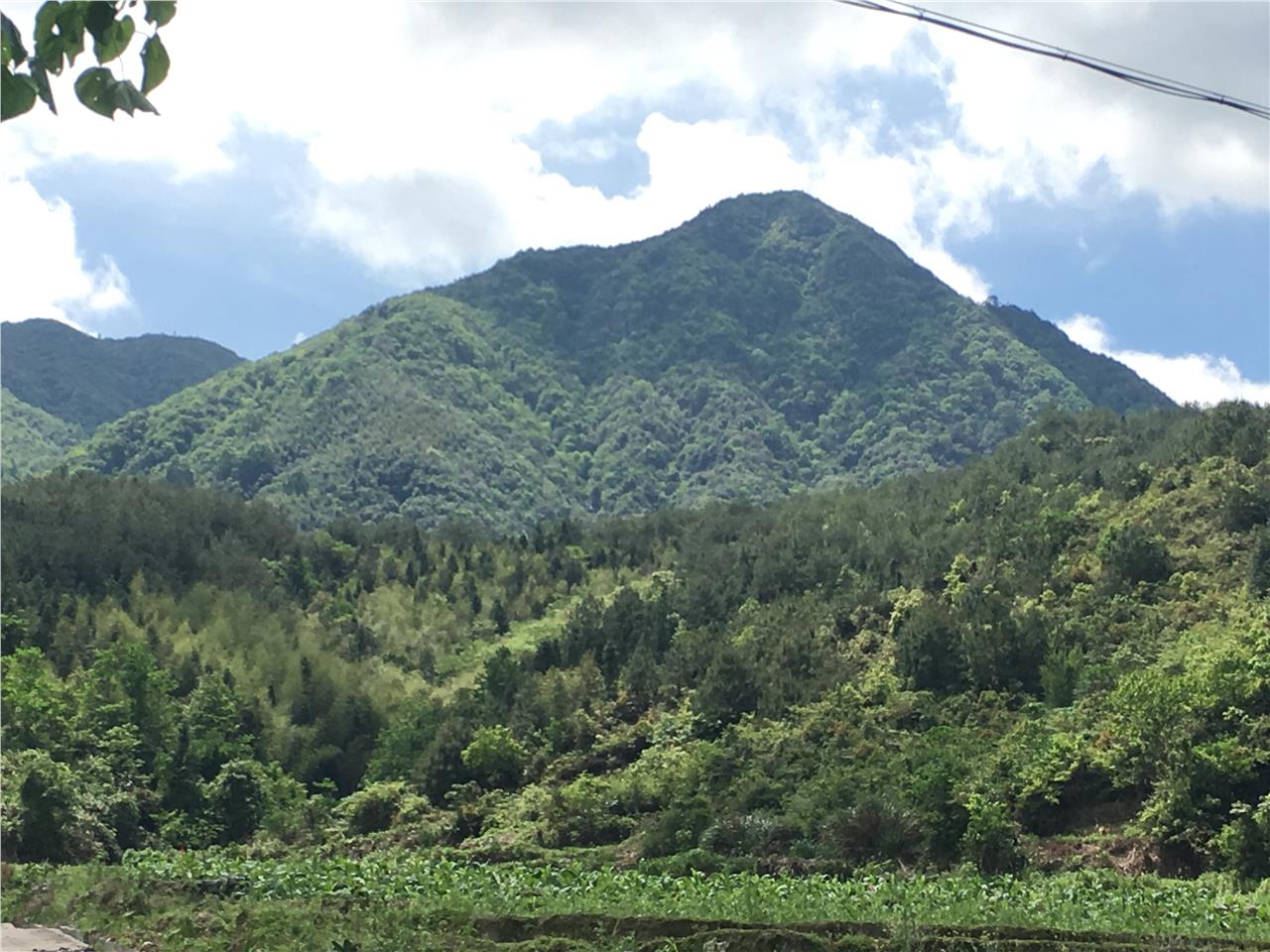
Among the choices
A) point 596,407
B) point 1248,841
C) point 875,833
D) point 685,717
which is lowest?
point 875,833

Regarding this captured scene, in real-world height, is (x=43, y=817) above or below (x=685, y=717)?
below

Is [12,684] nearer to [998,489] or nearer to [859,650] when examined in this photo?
[859,650]

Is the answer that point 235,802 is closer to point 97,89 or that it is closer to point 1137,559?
point 1137,559

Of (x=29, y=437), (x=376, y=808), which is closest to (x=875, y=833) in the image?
(x=376, y=808)

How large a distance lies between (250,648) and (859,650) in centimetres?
2696

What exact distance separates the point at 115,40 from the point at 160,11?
0.51ft

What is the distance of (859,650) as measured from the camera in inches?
1769

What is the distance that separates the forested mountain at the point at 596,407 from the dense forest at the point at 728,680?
61.4 metres

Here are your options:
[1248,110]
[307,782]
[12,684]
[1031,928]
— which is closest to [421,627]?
[307,782]

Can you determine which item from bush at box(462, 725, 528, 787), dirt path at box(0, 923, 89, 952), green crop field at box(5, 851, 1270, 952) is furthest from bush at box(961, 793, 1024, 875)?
bush at box(462, 725, 528, 787)

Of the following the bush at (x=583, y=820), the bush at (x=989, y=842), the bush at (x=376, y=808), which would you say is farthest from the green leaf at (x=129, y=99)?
the bush at (x=376, y=808)

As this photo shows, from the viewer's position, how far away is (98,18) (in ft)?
12.8

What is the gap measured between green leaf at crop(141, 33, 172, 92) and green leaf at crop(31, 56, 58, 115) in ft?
0.84

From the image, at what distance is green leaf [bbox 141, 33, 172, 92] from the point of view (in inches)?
154
